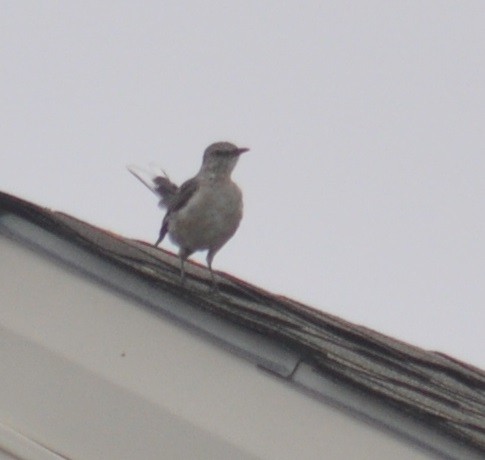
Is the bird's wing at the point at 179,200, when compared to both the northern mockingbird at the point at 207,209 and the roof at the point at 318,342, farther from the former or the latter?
the roof at the point at 318,342

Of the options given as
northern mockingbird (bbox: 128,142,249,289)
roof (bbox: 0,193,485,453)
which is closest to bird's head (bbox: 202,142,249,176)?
northern mockingbird (bbox: 128,142,249,289)

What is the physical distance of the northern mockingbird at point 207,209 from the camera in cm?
643

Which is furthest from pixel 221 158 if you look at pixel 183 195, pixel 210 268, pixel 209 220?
pixel 210 268

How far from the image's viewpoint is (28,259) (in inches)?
153

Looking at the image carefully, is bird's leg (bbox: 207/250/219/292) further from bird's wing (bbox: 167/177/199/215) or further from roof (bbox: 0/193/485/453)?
bird's wing (bbox: 167/177/199/215)

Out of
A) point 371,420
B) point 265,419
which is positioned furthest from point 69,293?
point 371,420

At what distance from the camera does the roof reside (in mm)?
3656

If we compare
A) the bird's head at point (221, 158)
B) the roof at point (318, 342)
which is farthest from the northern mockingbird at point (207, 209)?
the roof at point (318, 342)

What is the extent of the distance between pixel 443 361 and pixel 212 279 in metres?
0.98

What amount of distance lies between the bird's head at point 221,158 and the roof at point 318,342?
1748 millimetres

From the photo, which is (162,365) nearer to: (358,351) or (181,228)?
(358,351)

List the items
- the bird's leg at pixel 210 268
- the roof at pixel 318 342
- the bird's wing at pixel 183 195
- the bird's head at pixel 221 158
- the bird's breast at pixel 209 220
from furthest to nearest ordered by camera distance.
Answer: the bird's head at pixel 221 158 → the bird's wing at pixel 183 195 → the bird's breast at pixel 209 220 → the bird's leg at pixel 210 268 → the roof at pixel 318 342

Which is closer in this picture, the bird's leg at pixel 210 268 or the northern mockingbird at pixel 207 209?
the bird's leg at pixel 210 268

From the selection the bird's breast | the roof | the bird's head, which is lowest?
the roof
